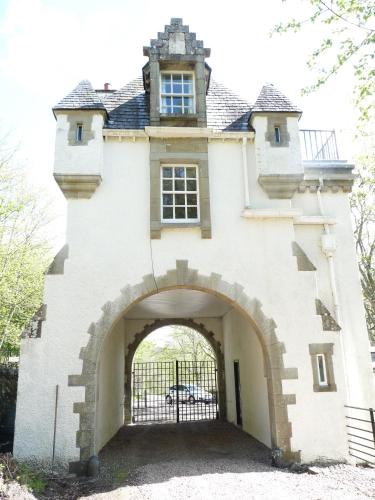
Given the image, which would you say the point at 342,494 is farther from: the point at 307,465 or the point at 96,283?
the point at 96,283

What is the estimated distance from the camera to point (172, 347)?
126 ft

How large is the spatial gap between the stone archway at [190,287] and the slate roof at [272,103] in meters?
4.38

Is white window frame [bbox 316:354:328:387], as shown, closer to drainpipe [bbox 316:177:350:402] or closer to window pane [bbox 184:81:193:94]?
drainpipe [bbox 316:177:350:402]

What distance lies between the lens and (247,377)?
12.4m

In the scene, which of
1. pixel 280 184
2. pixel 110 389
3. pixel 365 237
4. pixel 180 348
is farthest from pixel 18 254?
pixel 180 348

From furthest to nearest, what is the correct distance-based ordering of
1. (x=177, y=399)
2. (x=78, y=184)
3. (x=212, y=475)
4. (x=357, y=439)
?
1. (x=177, y=399)
2. (x=78, y=184)
3. (x=357, y=439)
4. (x=212, y=475)

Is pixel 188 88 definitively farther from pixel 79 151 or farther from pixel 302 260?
pixel 302 260

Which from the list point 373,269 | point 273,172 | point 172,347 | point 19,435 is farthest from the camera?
point 172,347

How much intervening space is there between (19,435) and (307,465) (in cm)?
566

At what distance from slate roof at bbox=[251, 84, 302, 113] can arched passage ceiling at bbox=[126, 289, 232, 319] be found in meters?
5.44

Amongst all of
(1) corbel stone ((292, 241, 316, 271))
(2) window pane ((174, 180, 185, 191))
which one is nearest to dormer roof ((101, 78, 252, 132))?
(2) window pane ((174, 180, 185, 191))

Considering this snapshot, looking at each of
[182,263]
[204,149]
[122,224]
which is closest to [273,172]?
[204,149]

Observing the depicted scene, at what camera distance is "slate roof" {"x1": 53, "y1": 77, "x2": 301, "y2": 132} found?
9797 millimetres

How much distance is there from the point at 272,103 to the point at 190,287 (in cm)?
512
